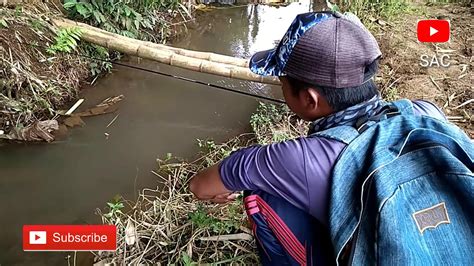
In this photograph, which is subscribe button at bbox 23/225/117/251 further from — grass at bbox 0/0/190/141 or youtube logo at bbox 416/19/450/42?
youtube logo at bbox 416/19/450/42

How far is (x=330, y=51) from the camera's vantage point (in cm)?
137

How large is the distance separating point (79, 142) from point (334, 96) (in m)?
2.78

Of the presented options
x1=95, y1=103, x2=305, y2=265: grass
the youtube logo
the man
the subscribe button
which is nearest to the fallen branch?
x1=95, y1=103, x2=305, y2=265: grass

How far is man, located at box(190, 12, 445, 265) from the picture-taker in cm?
138

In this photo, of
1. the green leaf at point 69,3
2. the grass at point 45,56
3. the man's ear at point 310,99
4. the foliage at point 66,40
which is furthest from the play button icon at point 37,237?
the green leaf at point 69,3

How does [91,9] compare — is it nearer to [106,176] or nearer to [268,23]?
[106,176]

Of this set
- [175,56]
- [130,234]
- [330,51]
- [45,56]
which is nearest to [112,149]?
[175,56]

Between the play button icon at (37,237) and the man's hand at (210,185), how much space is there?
1.64m

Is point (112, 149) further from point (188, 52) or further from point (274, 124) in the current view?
point (274, 124)

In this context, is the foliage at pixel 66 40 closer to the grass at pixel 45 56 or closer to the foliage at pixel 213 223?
the grass at pixel 45 56

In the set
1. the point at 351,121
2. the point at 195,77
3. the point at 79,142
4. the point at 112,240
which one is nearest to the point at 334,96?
the point at 351,121

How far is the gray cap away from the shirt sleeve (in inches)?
7.5

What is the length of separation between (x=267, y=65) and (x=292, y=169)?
36cm

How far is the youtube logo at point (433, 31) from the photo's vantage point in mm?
4770
